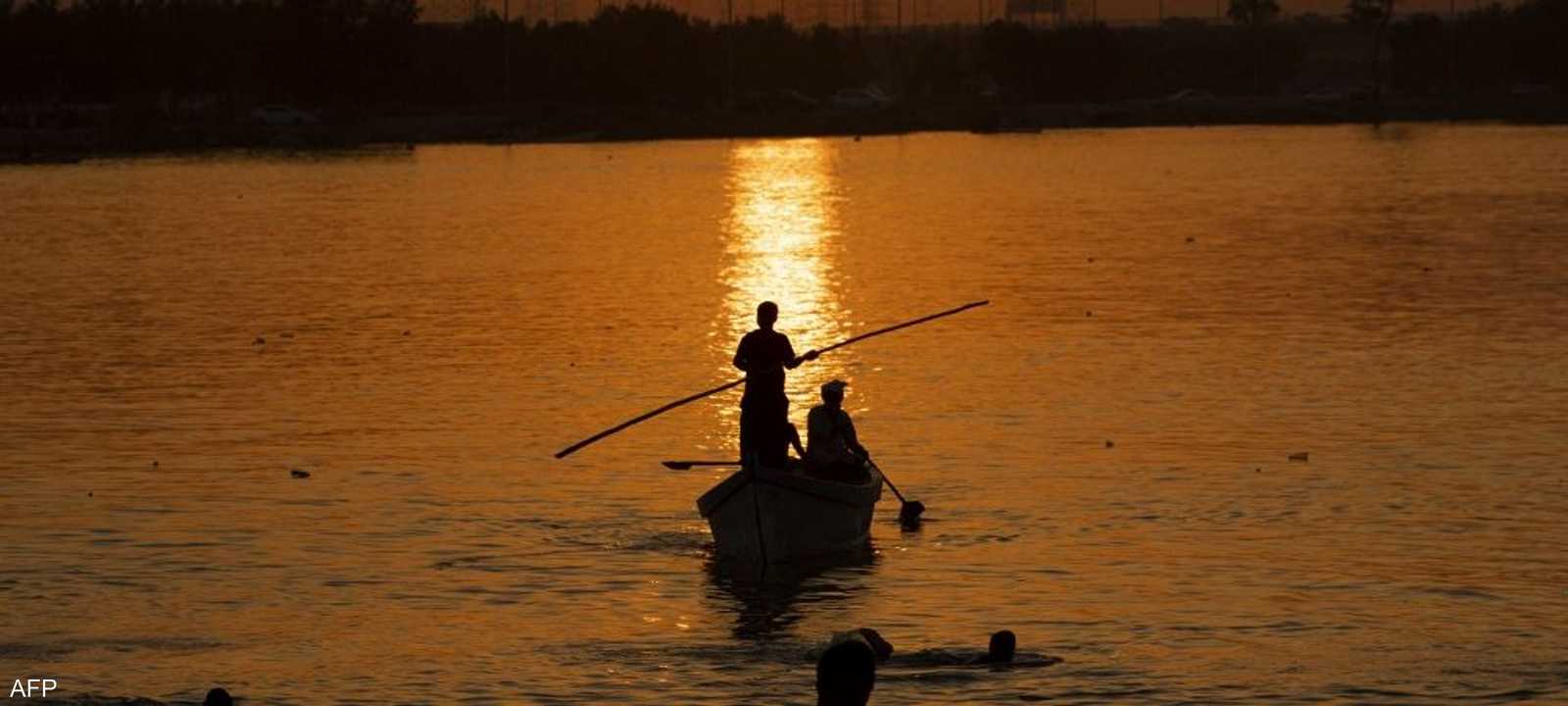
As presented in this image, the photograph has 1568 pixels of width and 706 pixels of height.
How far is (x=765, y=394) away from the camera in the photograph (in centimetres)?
2536

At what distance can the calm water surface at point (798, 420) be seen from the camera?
73.7 feet

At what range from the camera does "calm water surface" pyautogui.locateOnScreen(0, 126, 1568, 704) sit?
22.5m

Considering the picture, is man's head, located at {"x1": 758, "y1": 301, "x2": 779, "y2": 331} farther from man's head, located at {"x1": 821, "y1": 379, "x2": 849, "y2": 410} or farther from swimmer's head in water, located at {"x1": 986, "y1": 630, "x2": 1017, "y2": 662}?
swimmer's head in water, located at {"x1": 986, "y1": 630, "x2": 1017, "y2": 662}

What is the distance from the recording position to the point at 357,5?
192000 mm

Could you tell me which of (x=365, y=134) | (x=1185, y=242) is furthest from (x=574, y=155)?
(x=1185, y=242)

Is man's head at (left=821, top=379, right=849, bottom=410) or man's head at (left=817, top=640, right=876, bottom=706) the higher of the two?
man's head at (left=817, top=640, right=876, bottom=706)

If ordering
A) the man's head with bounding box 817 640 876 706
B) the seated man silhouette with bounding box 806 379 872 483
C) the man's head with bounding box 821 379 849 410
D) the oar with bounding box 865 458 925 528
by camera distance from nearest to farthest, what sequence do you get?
the man's head with bounding box 817 640 876 706 → the man's head with bounding box 821 379 849 410 → the seated man silhouette with bounding box 806 379 872 483 → the oar with bounding box 865 458 925 528

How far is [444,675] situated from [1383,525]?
11150mm

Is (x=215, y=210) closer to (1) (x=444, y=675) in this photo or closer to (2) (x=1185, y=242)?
(2) (x=1185, y=242)

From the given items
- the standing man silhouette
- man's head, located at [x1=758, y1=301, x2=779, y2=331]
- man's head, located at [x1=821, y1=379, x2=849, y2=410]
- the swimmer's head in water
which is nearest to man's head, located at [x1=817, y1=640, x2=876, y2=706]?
the swimmer's head in water

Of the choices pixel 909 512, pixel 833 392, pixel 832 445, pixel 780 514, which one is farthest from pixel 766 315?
pixel 909 512

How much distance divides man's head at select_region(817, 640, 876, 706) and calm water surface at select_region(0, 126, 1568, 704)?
9.93 metres

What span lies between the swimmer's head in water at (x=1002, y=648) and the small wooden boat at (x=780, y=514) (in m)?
3.75

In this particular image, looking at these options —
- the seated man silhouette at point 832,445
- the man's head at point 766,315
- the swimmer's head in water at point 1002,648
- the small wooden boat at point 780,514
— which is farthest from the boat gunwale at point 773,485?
the swimmer's head in water at point 1002,648
